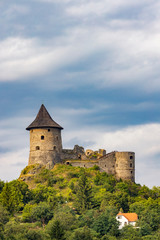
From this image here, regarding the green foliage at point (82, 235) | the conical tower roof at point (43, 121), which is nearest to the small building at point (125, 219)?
the green foliage at point (82, 235)

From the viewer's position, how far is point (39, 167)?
10438 cm

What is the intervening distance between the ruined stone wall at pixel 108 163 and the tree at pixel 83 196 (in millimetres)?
10117

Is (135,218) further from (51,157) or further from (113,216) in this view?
(51,157)

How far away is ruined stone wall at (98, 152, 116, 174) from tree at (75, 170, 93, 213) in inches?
398

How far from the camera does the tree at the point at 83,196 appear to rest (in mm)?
94000

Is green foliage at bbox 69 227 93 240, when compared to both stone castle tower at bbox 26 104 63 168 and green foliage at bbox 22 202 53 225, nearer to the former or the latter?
green foliage at bbox 22 202 53 225

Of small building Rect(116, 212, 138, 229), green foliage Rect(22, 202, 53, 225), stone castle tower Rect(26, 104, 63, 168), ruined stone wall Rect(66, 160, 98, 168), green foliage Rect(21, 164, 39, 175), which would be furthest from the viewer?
ruined stone wall Rect(66, 160, 98, 168)

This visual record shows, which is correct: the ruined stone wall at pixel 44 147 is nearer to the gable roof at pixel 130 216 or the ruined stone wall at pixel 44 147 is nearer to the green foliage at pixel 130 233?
the gable roof at pixel 130 216

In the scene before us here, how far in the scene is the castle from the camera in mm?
105062

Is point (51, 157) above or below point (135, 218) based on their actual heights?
above

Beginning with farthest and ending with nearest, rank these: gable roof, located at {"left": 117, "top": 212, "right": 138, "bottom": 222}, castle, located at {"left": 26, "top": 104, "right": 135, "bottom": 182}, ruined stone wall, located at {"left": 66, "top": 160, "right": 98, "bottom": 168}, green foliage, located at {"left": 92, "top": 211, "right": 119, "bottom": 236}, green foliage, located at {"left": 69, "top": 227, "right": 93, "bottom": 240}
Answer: ruined stone wall, located at {"left": 66, "top": 160, "right": 98, "bottom": 168} → castle, located at {"left": 26, "top": 104, "right": 135, "bottom": 182} → gable roof, located at {"left": 117, "top": 212, "right": 138, "bottom": 222} → green foliage, located at {"left": 92, "top": 211, "right": 119, "bottom": 236} → green foliage, located at {"left": 69, "top": 227, "right": 93, "bottom": 240}

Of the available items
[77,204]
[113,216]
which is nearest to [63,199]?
[77,204]

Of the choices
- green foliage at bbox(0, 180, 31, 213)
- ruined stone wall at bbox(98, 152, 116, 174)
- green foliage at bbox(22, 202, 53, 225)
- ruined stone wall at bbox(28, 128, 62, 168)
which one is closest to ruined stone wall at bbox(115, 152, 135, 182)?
ruined stone wall at bbox(98, 152, 116, 174)

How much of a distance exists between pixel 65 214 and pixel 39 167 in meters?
16.5
